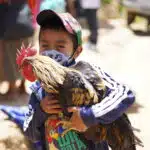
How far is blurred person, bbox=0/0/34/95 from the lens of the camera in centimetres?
466

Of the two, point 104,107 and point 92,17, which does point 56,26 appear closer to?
point 104,107

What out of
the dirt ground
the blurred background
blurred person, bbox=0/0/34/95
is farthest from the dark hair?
blurred person, bbox=0/0/34/95

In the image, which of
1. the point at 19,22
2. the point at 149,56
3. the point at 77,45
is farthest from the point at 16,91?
the point at 149,56

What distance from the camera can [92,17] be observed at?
→ 7773mm

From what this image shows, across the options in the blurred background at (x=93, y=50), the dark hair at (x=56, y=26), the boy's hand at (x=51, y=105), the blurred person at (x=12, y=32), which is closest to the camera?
the boy's hand at (x=51, y=105)

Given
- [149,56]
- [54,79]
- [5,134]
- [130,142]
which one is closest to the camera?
[54,79]

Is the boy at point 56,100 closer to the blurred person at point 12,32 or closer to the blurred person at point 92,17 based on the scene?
the blurred person at point 12,32

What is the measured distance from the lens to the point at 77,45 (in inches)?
103

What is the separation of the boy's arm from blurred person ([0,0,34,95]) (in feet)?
7.92

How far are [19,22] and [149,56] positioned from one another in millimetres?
3773

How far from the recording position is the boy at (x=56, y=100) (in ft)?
7.72

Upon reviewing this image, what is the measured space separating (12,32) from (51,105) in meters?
2.39

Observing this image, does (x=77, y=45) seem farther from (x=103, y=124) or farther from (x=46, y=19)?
(x=103, y=124)

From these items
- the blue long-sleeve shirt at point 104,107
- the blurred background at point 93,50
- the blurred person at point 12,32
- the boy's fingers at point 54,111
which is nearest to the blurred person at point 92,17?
the blurred background at point 93,50
